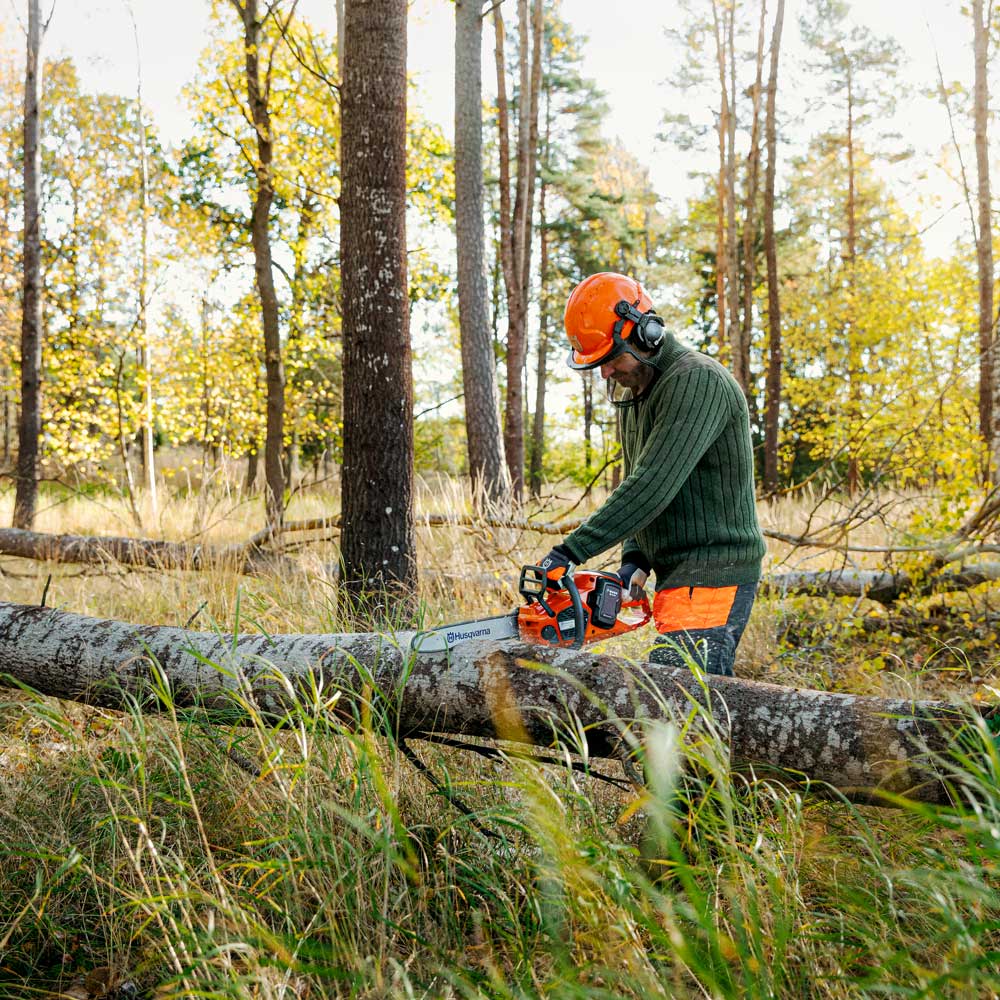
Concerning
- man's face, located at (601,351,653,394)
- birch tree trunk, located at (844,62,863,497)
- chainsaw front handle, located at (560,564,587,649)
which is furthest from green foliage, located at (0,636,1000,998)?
birch tree trunk, located at (844,62,863,497)

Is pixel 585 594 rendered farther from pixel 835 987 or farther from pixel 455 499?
pixel 455 499

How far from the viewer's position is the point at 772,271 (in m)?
16.1

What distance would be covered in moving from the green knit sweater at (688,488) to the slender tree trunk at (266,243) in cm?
741

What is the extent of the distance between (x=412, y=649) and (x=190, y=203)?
53.2 ft

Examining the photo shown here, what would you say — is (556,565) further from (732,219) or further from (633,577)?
(732,219)

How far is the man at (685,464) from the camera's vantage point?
2.98m

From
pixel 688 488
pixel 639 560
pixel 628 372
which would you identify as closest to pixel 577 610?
pixel 688 488

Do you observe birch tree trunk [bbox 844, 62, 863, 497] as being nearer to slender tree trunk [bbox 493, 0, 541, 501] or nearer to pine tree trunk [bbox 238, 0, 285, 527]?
slender tree trunk [bbox 493, 0, 541, 501]

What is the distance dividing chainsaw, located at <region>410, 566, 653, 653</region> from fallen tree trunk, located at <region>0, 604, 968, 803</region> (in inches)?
4.0

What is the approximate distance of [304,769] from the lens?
1996 millimetres

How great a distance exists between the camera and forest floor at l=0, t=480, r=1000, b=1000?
61.2 inches

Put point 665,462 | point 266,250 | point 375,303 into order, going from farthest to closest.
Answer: point 266,250 < point 375,303 < point 665,462

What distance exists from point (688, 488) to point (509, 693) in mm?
1261

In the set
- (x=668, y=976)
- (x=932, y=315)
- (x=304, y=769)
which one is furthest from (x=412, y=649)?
(x=932, y=315)
